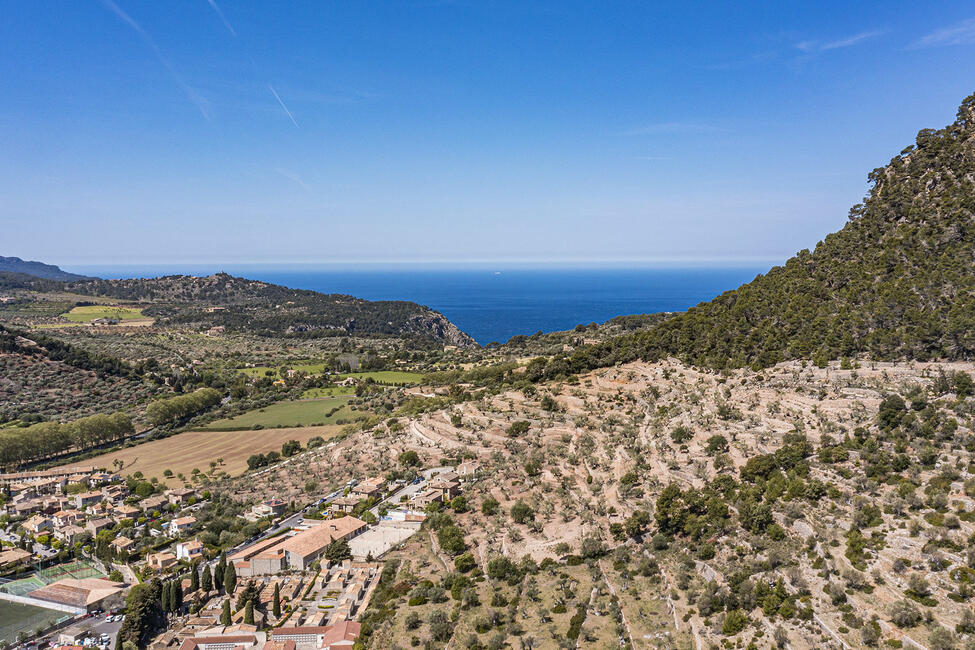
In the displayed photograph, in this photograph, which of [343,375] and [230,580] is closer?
[230,580]

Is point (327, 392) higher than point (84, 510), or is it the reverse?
point (327, 392)

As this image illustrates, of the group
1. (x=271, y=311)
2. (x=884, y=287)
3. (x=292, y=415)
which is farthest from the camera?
(x=271, y=311)

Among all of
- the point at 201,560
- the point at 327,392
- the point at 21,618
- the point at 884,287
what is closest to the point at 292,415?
the point at 327,392

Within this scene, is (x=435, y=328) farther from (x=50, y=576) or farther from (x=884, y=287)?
A: (x=884, y=287)

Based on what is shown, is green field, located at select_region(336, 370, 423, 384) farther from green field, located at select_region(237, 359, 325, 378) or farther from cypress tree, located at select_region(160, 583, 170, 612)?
cypress tree, located at select_region(160, 583, 170, 612)

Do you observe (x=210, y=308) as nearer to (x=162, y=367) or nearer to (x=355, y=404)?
(x=162, y=367)

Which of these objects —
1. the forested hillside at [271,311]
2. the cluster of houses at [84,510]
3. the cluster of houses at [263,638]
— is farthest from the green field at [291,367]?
the cluster of houses at [263,638]

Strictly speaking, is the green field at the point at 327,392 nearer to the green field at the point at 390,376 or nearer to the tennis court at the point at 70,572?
the green field at the point at 390,376
